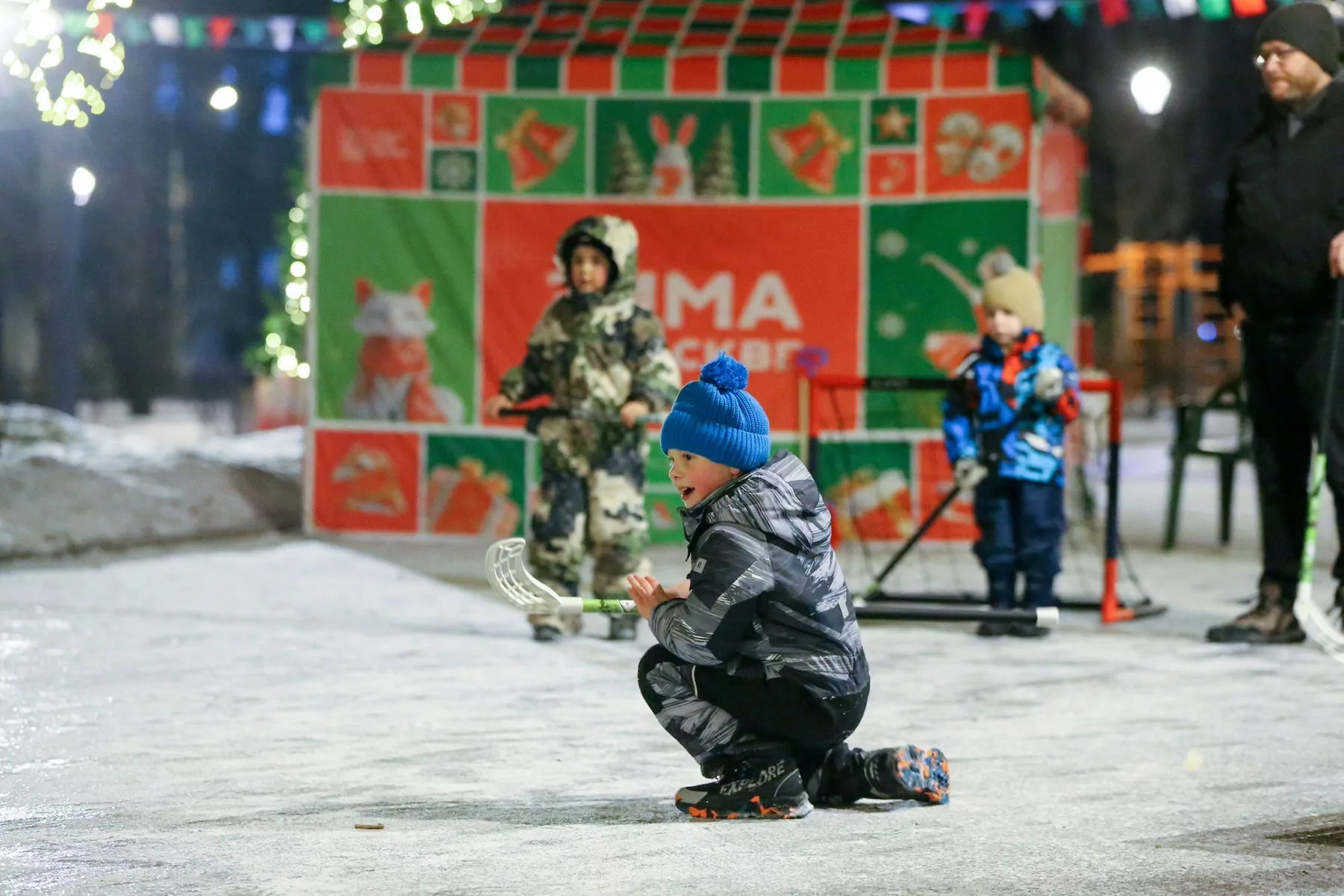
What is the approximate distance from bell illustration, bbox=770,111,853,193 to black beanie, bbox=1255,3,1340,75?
4018mm

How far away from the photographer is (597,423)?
25.6 feet

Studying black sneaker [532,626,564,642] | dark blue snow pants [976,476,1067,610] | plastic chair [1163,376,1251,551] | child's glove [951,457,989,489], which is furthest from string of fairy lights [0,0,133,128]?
plastic chair [1163,376,1251,551]

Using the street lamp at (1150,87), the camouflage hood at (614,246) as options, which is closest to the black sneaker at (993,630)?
the camouflage hood at (614,246)

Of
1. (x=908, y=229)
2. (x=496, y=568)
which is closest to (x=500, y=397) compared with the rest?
(x=496, y=568)

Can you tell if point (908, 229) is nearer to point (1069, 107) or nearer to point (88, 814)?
point (1069, 107)

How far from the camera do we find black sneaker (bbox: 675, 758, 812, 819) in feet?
14.8

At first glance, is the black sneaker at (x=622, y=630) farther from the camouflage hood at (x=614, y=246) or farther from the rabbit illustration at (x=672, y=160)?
the rabbit illustration at (x=672, y=160)

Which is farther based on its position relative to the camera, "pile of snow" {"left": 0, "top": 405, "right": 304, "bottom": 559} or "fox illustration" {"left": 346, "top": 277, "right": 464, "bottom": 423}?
"fox illustration" {"left": 346, "top": 277, "right": 464, "bottom": 423}

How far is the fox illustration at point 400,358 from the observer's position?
1105cm

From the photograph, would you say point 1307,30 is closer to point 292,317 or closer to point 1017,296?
point 1017,296

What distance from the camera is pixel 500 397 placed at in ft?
25.7

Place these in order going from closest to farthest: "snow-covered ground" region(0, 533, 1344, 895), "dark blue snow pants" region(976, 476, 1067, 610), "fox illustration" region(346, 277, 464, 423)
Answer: "snow-covered ground" region(0, 533, 1344, 895) → "dark blue snow pants" region(976, 476, 1067, 610) → "fox illustration" region(346, 277, 464, 423)

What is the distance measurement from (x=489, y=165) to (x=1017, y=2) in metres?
3.72

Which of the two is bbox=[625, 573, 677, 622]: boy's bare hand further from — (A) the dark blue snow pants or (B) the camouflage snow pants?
A: (A) the dark blue snow pants
